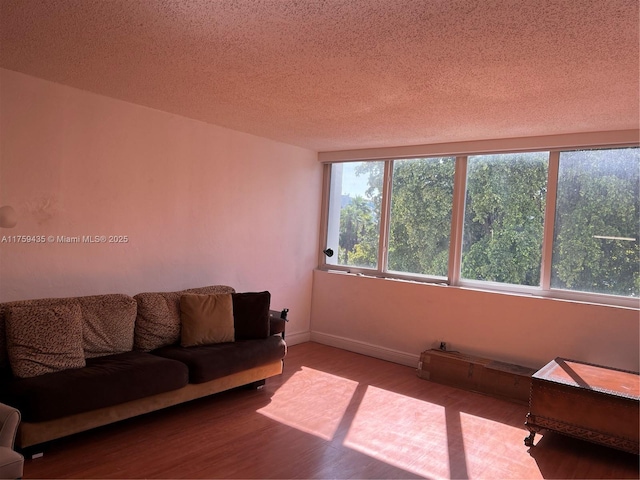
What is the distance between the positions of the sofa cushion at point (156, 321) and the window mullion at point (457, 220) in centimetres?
288

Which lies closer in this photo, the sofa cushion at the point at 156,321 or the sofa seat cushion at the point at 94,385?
the sofa seat cushion at the point at 94,385

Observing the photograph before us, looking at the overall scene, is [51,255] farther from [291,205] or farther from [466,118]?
[466,118]

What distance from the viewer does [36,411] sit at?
105 inches

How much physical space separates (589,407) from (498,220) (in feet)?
6.88

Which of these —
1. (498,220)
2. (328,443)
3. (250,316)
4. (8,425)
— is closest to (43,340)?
(8,425)

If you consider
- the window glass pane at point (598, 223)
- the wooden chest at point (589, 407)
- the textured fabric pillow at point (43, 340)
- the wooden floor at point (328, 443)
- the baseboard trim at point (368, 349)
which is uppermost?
the window glass pane at point (598, 223)

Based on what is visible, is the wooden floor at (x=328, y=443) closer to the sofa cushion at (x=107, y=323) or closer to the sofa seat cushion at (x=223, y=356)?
the sofa seat cushion at (x=223, y=356)

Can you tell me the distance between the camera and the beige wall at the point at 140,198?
3512 millimetres

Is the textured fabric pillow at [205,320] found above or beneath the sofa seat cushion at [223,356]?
above

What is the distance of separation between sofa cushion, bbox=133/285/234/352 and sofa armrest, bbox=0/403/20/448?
1.48 metres

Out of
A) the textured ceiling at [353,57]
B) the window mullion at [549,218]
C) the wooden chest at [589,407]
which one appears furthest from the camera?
the window mullion at [549,218]

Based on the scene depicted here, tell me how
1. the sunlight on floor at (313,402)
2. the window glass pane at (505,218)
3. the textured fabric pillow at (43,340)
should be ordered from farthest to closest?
the window glass pane at (505,218)
the sunlight on floor at (313,402)
the textured fabric pillow at (43,340)

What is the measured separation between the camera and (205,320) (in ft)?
13.2

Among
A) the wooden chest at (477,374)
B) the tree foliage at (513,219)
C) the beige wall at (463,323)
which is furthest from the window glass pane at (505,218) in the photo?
the wooden chest at (477,374)
